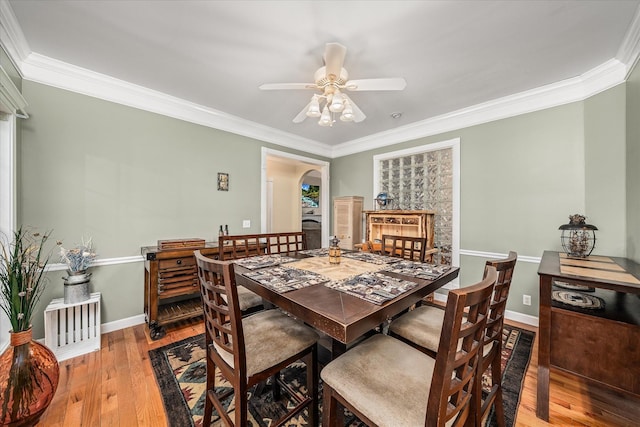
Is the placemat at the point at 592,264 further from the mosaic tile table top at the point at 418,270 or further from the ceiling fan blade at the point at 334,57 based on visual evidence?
the ceiling fan blade at the point at 334,57

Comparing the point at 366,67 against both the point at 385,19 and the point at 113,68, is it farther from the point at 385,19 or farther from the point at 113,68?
the point at 113,68

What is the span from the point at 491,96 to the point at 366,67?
1678mm

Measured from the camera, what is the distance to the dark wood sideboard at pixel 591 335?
1.31 meters

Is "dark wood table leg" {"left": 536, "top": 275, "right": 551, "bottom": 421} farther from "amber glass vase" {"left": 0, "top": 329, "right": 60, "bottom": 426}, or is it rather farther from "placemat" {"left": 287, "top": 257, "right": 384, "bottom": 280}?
"amber glass vase" {"left": 0, "top": 329, "right": 60, "bottom": 426}

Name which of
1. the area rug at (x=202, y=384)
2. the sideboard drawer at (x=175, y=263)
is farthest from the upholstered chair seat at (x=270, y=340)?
the sideboard drawer at (x=175, y=263)

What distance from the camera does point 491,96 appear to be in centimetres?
271

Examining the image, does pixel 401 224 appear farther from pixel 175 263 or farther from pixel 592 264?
pixel 175 263

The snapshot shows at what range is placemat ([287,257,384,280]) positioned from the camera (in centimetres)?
157

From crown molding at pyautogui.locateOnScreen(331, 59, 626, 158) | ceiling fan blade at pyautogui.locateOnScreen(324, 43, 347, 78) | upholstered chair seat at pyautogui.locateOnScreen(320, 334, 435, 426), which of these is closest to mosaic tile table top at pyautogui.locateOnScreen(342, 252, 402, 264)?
upholstered chair seat at pyautogui.locateOnScreen(320, 334, 435, 426)

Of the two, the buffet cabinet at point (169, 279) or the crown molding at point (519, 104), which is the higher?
the crown molding at point (519, 104)

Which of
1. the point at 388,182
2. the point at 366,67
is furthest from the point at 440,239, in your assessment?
the point at 366,67

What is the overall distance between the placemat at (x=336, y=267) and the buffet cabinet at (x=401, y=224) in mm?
1607

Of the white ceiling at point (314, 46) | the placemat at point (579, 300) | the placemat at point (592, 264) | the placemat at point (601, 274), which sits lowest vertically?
the placemat at point (579, 300)

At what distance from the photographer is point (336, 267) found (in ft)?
5.78
